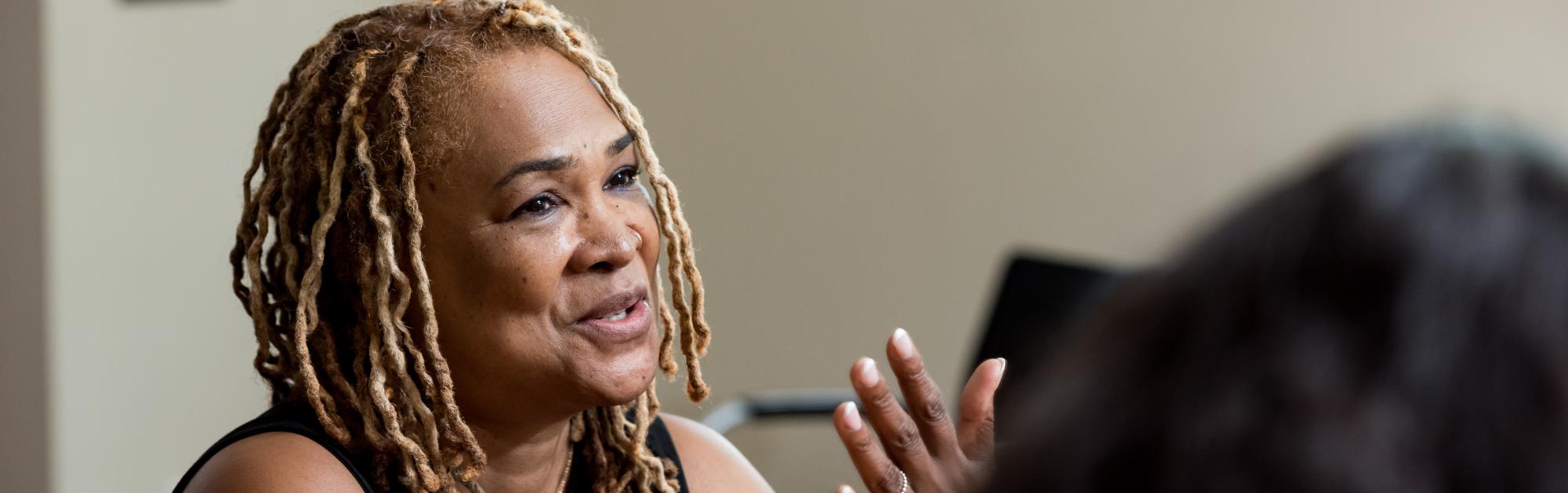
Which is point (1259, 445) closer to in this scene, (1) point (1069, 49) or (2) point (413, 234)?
(2) point (413, 234)

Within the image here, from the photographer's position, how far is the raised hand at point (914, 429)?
1.21 m

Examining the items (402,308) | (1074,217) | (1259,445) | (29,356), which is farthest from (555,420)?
(1074,217)

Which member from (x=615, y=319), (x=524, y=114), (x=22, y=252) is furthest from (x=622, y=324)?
(x=22, y=252)

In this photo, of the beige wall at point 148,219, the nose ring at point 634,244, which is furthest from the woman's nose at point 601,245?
the beige wall at point 148,219

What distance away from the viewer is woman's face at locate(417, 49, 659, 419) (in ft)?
4.44

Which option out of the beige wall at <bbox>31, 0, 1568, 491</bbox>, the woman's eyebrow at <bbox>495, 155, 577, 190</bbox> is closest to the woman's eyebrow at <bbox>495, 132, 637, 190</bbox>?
the woman's eyebrow at <bbox>495, 155, 577, 190</bbox>

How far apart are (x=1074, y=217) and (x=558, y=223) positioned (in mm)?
1835

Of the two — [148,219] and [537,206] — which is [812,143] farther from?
[537,206]

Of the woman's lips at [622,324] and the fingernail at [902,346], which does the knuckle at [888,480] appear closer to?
the fingernail at [902,346]

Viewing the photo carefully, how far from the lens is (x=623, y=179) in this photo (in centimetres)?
145

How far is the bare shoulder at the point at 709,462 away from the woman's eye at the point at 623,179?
33cm

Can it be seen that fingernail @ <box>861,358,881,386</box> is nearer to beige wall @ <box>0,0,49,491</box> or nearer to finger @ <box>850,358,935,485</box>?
finger @ <box>850,358,935,485</box>

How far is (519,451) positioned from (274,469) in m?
0.26

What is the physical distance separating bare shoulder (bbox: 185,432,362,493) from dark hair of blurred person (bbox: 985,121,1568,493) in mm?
1005
